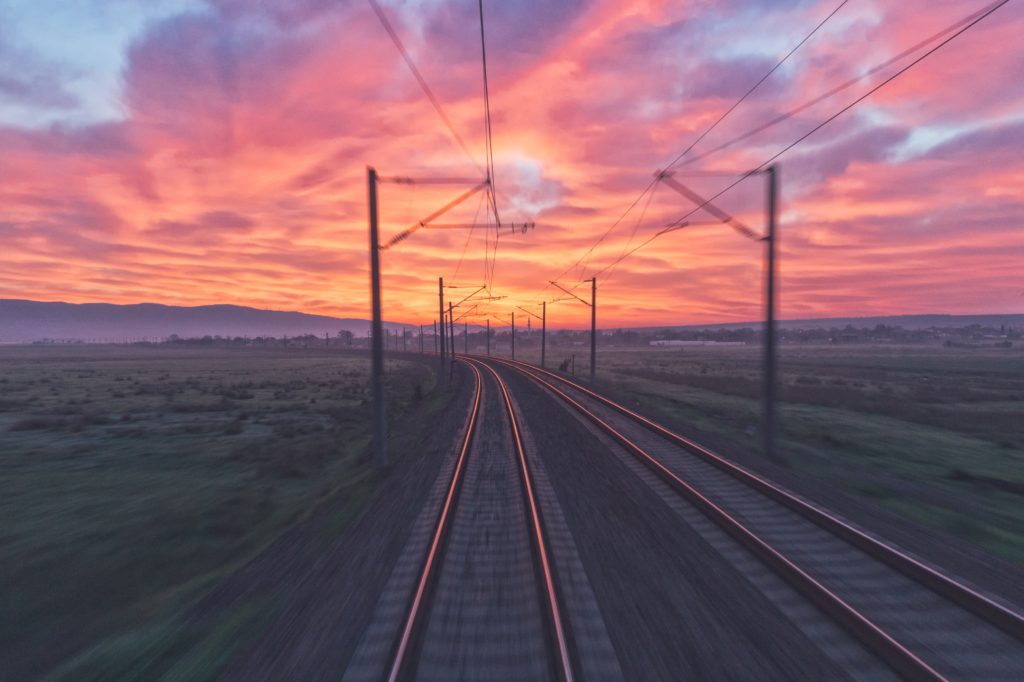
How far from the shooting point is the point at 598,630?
20.0 feet

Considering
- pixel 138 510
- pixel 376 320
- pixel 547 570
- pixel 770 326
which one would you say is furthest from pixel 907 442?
pixel 138 510

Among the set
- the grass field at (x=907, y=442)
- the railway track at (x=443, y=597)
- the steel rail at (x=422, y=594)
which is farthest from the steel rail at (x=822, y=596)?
the steel rail at (x=422, y=594)

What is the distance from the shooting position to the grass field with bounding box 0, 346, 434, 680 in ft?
23.1

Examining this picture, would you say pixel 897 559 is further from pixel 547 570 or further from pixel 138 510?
pixel 138 510

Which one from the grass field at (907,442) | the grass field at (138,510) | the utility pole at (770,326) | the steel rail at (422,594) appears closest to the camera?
the steel rail at (422,594)

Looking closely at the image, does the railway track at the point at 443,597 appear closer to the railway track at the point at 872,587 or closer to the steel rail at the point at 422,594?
the steel rail at the point at 422,594

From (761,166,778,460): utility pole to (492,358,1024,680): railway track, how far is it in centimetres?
353

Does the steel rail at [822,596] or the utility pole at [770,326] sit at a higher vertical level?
the utility pole at [770,326]

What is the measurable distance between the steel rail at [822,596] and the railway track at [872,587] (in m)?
0.01

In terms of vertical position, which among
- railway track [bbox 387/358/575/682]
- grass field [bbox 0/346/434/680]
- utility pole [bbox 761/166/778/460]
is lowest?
grass field [bbox 0/346/434/680]

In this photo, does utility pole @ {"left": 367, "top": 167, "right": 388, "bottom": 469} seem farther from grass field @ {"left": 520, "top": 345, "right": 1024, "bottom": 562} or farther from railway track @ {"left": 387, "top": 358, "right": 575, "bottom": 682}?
grass field @ {"left": 520, "top": 345, "right": 1024, "bottom": 562}

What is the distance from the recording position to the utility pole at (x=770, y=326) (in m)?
14.6

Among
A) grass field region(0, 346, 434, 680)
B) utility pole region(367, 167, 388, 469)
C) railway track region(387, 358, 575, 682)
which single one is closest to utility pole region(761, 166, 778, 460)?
railway track region(387, 358, 575, 682)

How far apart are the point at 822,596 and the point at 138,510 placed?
14.8 meters
